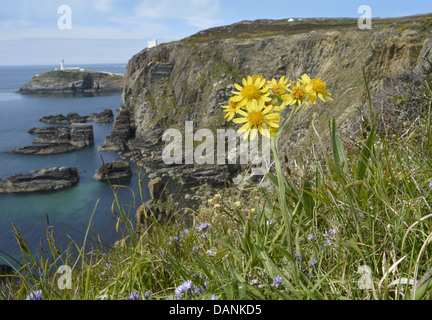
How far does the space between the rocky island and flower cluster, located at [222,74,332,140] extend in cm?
19492

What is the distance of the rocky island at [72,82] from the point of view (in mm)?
176875

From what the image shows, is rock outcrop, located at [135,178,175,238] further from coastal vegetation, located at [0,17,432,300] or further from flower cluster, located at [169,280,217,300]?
flower cluster, located at [169,280,217,300]

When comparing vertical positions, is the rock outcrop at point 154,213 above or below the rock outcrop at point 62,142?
above

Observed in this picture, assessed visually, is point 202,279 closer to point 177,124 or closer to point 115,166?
point 115,166

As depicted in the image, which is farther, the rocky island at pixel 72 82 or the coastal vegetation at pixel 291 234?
the rocky island at pixel 72 82

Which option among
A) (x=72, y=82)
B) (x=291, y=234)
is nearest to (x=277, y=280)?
(x=291, y=234)

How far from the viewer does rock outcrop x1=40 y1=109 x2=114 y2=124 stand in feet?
331

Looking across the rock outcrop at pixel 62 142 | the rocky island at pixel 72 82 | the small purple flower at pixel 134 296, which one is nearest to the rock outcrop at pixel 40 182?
the rock outcrop at pixel 62 142

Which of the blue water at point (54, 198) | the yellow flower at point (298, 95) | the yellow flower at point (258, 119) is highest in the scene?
the yellow flower at point (298, 95)

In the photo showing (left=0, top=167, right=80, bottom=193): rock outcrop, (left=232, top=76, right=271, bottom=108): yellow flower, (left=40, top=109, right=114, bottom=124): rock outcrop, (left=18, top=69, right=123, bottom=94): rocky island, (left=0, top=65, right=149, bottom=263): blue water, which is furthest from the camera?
(left=18, top=69, right=123, bottom=94): rocky island

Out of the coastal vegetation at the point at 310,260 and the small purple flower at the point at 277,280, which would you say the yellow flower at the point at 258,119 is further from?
the small purple flower at the point at 277,280

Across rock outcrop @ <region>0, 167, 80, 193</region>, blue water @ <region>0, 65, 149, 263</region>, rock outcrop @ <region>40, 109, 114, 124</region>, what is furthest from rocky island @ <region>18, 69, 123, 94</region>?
rock outcrop @ <region>0, 167, 80, 193</region>
